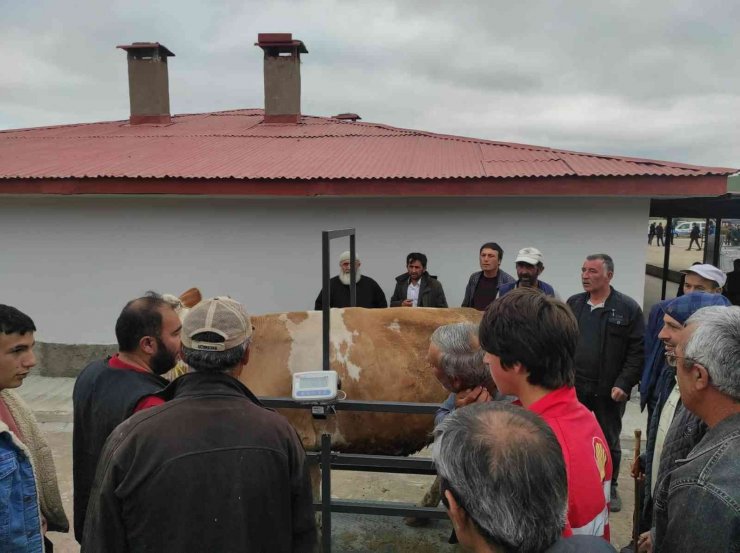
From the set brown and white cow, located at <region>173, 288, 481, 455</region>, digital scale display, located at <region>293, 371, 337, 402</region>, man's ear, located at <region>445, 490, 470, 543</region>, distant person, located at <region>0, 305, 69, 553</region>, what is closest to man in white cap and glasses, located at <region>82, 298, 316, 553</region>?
distant person, located at <region>0, 305, 69, 553</region>

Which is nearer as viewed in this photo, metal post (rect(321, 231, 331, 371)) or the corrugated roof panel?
metal post (rect(321, 231, 331, 371))

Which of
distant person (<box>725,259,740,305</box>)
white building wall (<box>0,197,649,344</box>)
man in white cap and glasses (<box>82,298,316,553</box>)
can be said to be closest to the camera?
man in white cap and glasses (<box>82,298,316,553</box>)

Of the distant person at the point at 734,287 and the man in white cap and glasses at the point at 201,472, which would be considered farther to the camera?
the distant person at the point at 734,287

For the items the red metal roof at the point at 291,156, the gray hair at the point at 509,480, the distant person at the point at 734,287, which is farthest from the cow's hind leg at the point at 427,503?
the distant person at the point at 734,287

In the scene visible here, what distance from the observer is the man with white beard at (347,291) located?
5551 millimetres

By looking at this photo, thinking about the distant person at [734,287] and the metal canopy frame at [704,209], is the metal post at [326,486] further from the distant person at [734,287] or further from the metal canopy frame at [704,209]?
the distant person at [734,287]

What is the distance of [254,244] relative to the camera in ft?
22.6

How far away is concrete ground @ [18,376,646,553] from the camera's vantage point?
11.9ft

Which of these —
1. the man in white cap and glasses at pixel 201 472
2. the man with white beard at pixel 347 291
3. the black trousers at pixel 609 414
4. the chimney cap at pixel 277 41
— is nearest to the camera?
the man in white cap and glasses at pixel 201 472

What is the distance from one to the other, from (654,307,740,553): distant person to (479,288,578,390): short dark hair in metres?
0.33

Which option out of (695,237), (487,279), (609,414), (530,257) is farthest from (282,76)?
(695,237)

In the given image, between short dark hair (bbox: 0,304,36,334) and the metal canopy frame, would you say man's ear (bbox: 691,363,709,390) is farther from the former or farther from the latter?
the metal canopy frame

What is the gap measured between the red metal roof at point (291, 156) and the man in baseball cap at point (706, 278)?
8.33ft

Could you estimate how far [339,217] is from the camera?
22.0ft
